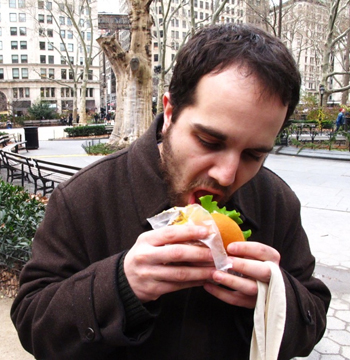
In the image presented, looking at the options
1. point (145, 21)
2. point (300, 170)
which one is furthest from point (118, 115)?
point (300, 170)

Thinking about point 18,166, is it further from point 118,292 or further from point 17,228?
point 118,292

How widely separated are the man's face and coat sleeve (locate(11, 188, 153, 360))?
0.41 metres

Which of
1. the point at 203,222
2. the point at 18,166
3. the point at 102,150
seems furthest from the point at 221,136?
the point at 102,150

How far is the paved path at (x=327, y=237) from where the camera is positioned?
374cm

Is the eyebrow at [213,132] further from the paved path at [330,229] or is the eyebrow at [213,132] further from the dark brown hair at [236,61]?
the paved path at [330,229]

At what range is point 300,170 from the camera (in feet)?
44.1

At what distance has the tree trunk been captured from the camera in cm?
1402

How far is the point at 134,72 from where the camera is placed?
14305 millimetres

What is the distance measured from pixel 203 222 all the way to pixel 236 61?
0.59 metres

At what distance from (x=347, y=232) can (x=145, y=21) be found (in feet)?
34.6

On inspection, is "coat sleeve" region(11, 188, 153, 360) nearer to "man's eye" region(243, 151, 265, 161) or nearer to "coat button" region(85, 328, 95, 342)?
"coat button" region(85, 328, 95, 342)

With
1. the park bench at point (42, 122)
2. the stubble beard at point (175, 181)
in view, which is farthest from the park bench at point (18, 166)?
the park bench at point (42, 122)

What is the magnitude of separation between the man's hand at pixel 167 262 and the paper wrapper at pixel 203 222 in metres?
0.02

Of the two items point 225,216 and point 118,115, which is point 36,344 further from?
point 118,115
